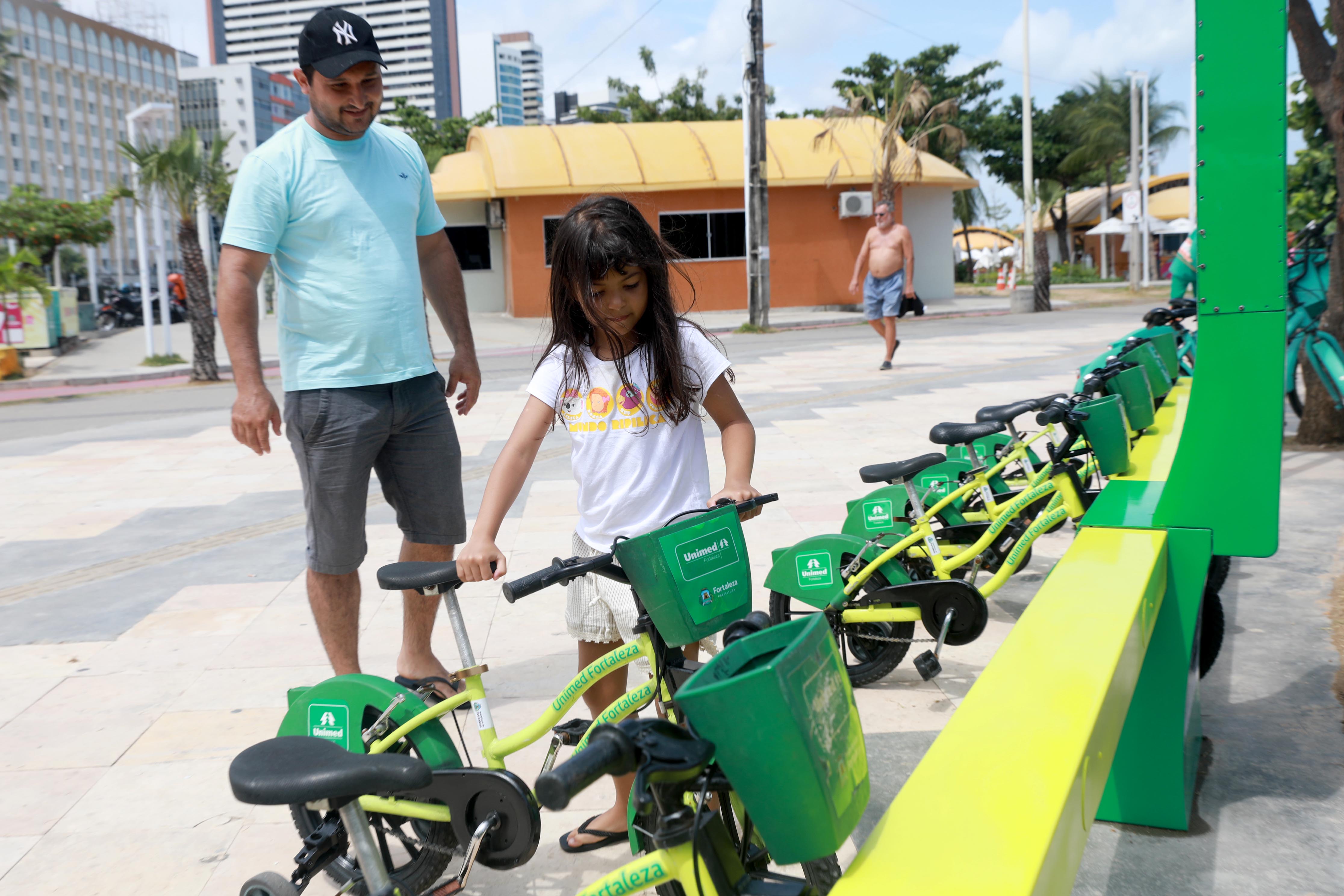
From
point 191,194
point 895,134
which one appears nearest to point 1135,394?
point 191,194

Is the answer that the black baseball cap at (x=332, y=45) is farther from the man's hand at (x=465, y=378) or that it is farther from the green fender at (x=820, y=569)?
the green fender at (x=820, y=569)

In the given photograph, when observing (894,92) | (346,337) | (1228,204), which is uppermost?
(894,92)

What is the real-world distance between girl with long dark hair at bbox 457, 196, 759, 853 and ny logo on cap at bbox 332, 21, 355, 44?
104 cm

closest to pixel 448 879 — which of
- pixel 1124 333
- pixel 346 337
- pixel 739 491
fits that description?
pixel 739 491

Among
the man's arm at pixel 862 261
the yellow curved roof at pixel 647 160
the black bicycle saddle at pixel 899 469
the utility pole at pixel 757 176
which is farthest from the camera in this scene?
the yellow curved roof at pixel 647 160

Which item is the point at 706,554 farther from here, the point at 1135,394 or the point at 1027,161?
the point at 1027,161

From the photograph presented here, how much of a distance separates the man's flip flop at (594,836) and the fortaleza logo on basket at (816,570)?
1.32 metres

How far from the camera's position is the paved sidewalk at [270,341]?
1853 centimetres

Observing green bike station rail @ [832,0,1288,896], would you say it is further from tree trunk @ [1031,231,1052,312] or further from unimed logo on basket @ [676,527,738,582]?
tree trunk @ [1031,231,1052,312]

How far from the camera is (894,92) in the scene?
1051 inches

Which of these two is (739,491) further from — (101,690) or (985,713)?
(101,690)

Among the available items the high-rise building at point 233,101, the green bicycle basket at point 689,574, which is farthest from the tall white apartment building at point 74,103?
the green bicycle basket at point 689,574

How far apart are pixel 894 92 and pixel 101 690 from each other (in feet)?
84.2

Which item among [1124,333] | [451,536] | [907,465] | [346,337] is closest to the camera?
[346,337]
